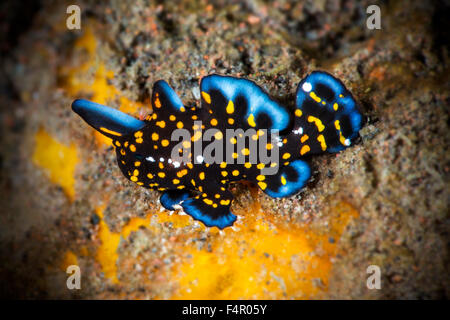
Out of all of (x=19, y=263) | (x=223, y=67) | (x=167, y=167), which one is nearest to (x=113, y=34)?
(x=223, y=67)

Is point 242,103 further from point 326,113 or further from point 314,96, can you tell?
point 326,113

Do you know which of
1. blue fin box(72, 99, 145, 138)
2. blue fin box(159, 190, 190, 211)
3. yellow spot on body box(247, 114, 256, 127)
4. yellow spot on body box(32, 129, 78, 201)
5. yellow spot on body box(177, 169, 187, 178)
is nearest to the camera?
blue fin box(72, 99, 145, 138)

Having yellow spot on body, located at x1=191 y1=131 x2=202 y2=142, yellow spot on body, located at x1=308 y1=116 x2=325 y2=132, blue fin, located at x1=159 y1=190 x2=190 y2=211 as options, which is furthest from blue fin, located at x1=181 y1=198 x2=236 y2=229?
yellow spot on body, located at x1=308 y1=116 x2=325 y2=132

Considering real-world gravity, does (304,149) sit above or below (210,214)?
above

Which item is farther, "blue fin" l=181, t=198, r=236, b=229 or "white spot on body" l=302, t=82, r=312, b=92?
"blue fin" l=181, t=198, r=236, b=229

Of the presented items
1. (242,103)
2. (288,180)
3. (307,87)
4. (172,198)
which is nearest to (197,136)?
(242,103)

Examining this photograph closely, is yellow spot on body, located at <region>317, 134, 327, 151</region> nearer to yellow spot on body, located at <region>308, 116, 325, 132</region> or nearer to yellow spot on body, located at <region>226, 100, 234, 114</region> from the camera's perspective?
yellow spot on body, located at <region>308, 116, 325, 132</region>

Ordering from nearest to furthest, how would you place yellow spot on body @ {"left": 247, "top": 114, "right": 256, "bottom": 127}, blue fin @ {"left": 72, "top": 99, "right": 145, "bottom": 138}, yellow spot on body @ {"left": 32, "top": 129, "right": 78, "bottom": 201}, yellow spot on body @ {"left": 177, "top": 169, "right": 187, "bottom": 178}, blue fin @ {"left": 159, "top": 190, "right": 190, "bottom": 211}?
blue fin @ {"left": 72, "top": 99, "right": 145, "bottom": 138}, yellow spot on body @ {"left": 247, "top": 114, "right": 256, "bottom": 127}, yellow spot on body @ {"left": 177, "top": 169, "right": 187, "bottom": 178}, blue fin @ {"left": 159, "top": 190, "right": 190, "bottom": 211}, yellow spot on body @ {"left": 32, "top": 129, "right": 78, "bottom": 201}
